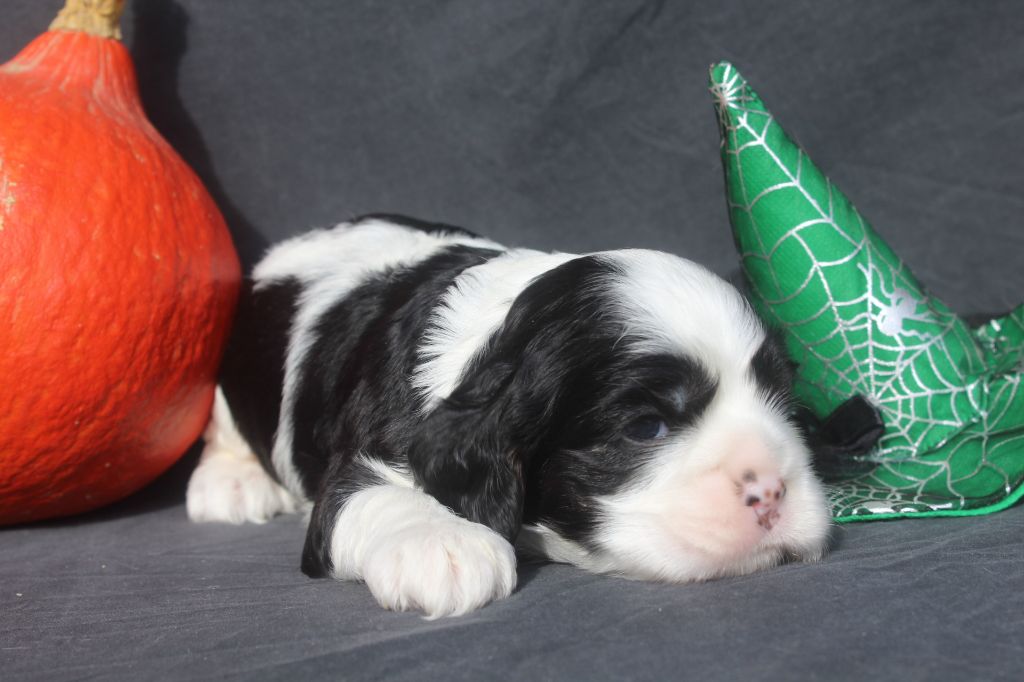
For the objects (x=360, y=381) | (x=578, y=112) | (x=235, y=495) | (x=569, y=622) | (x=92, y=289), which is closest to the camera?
(x=569, y=622)

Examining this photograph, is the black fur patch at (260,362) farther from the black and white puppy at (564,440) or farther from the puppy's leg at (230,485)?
the black and white puppy at (564,440)

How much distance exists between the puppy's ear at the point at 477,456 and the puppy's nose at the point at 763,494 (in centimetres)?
53

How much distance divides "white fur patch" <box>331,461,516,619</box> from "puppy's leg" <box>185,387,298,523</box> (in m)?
1.07

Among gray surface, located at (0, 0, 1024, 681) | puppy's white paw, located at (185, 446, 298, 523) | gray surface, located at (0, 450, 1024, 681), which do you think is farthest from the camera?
gray surface, located at (0, 0, 1024, 681)

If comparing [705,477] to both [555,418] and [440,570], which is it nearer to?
[555,418]

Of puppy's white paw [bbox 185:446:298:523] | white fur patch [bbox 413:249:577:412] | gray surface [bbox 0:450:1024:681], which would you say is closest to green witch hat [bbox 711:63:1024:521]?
gray surface [bbox 0:450:1024:681]

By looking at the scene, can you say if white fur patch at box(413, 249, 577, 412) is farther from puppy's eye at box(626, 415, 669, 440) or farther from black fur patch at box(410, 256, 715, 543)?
puppy's eye at box(626, 415, 669, 440)

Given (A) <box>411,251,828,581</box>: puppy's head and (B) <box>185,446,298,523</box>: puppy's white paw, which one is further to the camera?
(B) <box>185,446,298,523</box>: puppy's white paw

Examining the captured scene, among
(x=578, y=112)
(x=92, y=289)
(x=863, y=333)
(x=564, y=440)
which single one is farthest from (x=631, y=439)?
(x=578, y=112)

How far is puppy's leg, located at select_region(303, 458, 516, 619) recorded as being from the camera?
8.06 feet

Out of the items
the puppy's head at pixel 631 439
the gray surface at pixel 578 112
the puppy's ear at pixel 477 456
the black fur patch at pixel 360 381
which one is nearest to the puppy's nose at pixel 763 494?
the puppy's head at pixel 631 439

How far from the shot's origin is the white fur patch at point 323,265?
358cm

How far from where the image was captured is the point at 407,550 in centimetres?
250

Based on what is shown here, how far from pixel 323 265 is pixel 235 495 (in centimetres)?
83
